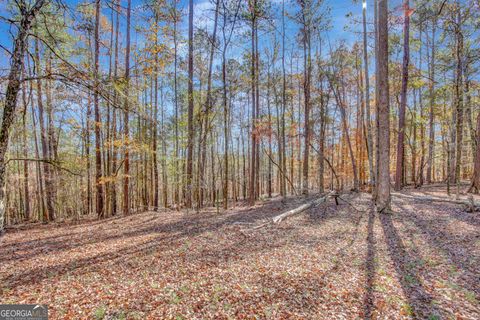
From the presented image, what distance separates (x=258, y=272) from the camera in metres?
4.19

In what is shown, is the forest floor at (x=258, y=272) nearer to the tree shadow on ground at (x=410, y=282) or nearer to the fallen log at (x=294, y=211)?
the tree shadow on ground at (x=410, y=282)

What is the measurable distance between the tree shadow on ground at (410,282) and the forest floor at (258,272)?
17 mm

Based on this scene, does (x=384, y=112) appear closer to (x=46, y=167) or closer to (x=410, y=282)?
(x=410, y=282)

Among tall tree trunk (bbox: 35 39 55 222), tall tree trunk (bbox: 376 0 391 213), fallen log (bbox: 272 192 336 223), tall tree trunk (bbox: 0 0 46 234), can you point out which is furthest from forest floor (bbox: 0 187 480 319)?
tall tree trunk (bbox: 35 39 55 222)

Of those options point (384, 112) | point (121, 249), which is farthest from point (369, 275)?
point (384, 112)

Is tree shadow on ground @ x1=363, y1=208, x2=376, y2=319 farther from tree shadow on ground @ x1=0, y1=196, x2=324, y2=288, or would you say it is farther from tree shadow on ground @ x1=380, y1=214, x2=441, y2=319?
tree shadow on ground @ x1=0, y1=196, x2=324, y2=288

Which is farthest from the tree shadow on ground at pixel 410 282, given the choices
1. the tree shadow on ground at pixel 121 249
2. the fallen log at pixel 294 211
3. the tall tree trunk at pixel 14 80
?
the tall tree trunk at pixel 14 80

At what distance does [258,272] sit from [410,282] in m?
2.48

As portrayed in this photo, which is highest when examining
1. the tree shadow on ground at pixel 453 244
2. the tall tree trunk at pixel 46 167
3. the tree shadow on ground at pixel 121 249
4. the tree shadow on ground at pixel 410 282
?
the tall tree trunk at pixel 46 167

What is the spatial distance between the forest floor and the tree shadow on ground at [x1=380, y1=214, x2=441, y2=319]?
0.02m

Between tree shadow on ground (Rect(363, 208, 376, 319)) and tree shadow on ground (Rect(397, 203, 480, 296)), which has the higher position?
tree shadow on ground (Rect(397, 203, 480, 296))

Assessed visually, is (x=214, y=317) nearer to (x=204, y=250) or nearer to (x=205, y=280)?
(x=205, y=280)

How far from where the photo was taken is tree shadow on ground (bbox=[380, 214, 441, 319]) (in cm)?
307

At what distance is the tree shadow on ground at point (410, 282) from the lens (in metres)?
3.07
